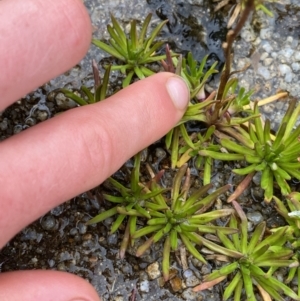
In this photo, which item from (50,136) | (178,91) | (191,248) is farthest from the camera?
(191,248)

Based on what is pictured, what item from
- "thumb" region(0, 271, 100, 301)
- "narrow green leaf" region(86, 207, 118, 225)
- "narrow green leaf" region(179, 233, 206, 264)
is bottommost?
"narrow green leaf" region(179, 233, 206, 264)

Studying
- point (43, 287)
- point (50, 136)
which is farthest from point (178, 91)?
point (43, 287)

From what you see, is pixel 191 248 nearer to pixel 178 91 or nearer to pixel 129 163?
pixel 129 163

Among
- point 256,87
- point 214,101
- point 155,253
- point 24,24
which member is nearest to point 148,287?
point 155,253

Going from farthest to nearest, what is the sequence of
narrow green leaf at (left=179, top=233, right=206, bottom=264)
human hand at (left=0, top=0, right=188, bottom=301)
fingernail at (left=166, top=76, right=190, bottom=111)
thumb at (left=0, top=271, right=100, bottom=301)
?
narrow green leaf at (left=179, top=233, right=206, bottom=264) → fingernail at (left=166, top=76, right=190, bottom=111) → thumb at (left=0, top=271, right=100, bottom=301) → human hand at (left=0, top=0, right=188, bottom=301)

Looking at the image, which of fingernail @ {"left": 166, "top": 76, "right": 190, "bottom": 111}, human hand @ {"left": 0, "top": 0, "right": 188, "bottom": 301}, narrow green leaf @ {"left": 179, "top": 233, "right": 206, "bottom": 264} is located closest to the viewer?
human hand @ {"left": 0, "top": 0, "right": 188, "bottom": 301}

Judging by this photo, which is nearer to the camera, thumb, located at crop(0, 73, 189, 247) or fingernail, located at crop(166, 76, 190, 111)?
thumb, located at crop(0, 73, 189, 247)

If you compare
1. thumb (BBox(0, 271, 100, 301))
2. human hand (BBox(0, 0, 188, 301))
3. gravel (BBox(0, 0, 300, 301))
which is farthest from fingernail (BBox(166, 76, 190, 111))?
thumb (BBox(0, 271, 100, 301))

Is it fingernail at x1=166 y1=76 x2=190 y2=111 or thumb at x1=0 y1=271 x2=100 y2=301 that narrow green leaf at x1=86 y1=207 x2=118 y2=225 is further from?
fingernail at x1=166 y1=76 x2=190 y2=111
